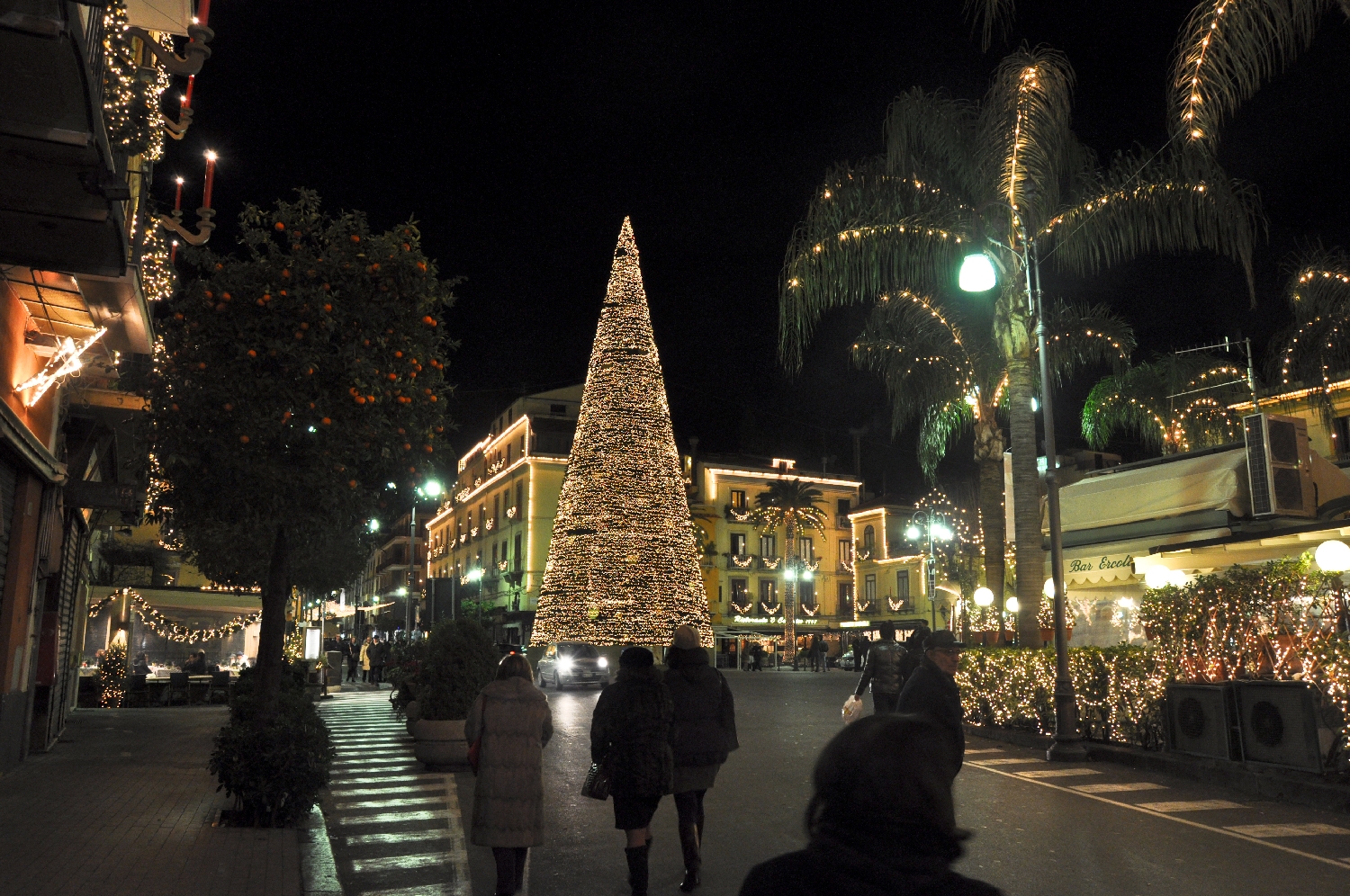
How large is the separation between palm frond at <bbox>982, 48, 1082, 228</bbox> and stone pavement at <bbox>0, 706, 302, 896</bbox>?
45.4 feet

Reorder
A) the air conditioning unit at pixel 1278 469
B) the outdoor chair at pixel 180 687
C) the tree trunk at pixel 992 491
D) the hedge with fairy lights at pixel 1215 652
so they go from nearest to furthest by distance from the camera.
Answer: the hedge with fairy lights at pixel 1215 652, the air conditioning unit at pixel 1278 469, the tree trunk at pixel 992 491, the outdoor chair at pixel 180 687

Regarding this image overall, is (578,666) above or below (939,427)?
below

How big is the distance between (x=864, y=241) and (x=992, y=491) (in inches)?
234

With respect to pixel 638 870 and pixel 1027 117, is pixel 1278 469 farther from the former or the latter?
pixel 638 870

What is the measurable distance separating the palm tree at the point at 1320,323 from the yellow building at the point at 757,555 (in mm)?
52658

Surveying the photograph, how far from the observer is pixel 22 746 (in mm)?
12922

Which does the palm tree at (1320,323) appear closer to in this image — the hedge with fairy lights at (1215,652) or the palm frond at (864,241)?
the hedge with fairy lights at (1215,652)

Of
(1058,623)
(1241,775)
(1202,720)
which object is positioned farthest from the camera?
(1058,623)

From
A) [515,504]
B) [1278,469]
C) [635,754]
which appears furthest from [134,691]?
[515,504]

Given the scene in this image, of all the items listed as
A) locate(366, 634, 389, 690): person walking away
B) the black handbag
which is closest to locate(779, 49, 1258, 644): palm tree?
the black handbag

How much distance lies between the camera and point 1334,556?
13.1 m

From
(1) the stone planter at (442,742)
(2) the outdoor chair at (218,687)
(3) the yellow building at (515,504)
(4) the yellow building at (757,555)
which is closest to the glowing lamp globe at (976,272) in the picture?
(1) the stone planter at (442,742)

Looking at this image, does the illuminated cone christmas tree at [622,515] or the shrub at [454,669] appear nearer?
the shrub at [454,669]

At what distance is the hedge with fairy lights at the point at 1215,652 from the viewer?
11148 mm
